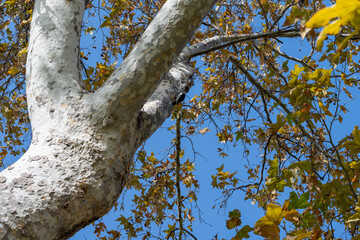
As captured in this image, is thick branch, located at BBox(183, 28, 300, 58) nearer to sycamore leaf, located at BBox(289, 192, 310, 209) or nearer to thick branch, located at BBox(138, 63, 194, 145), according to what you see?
thick branch, located at BBox(138, 63, 194, 145)

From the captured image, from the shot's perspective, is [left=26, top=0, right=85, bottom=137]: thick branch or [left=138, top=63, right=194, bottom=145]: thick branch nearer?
[left=26, top=0, right=85, bottom=137]: thick branch

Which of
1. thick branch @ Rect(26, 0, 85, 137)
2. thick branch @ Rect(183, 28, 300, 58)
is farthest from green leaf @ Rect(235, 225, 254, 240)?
thick branch @ Rect(183, 28, 300, 58)

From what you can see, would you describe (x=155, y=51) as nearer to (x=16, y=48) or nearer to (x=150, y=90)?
(x=150, y=90)

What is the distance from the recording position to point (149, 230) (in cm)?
407

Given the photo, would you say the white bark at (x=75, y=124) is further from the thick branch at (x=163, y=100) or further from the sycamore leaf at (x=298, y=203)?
the sycamore leaf at (x=298, y=203)

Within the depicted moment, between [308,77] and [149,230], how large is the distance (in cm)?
284

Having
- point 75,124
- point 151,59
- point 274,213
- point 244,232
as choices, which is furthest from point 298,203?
point 75,124

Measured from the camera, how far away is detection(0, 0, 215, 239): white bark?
4.35 ft

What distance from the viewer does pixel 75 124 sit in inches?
63.3

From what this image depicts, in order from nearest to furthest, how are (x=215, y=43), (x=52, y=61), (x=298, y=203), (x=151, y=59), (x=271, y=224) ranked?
(x=271, y=224) < (x=298, y=203) < (x=151, y=59) < (x=52, y=61) < (x=215, y=43)

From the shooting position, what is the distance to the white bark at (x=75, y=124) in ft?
4.35

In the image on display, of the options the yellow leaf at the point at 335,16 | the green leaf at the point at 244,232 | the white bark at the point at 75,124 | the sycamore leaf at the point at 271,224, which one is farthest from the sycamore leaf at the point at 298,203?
the yellow leaf at the point at 335,16

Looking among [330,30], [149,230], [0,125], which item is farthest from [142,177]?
[330,30]

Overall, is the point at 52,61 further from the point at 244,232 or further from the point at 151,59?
the point at 244,232
